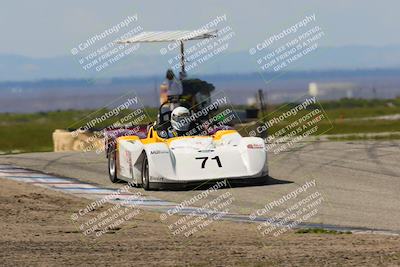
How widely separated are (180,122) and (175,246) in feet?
25.8

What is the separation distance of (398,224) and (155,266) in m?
A: 4.57

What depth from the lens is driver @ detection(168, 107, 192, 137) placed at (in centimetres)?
1920

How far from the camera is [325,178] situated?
19609 millimetres

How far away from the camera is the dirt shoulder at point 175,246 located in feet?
34.2

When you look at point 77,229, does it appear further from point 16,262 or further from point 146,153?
point 146,153

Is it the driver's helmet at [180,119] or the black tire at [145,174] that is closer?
the black tire at [145,174]

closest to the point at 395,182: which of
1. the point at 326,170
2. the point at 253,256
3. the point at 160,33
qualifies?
the point at 326,170

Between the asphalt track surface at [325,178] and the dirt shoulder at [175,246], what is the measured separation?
5.30 feet
